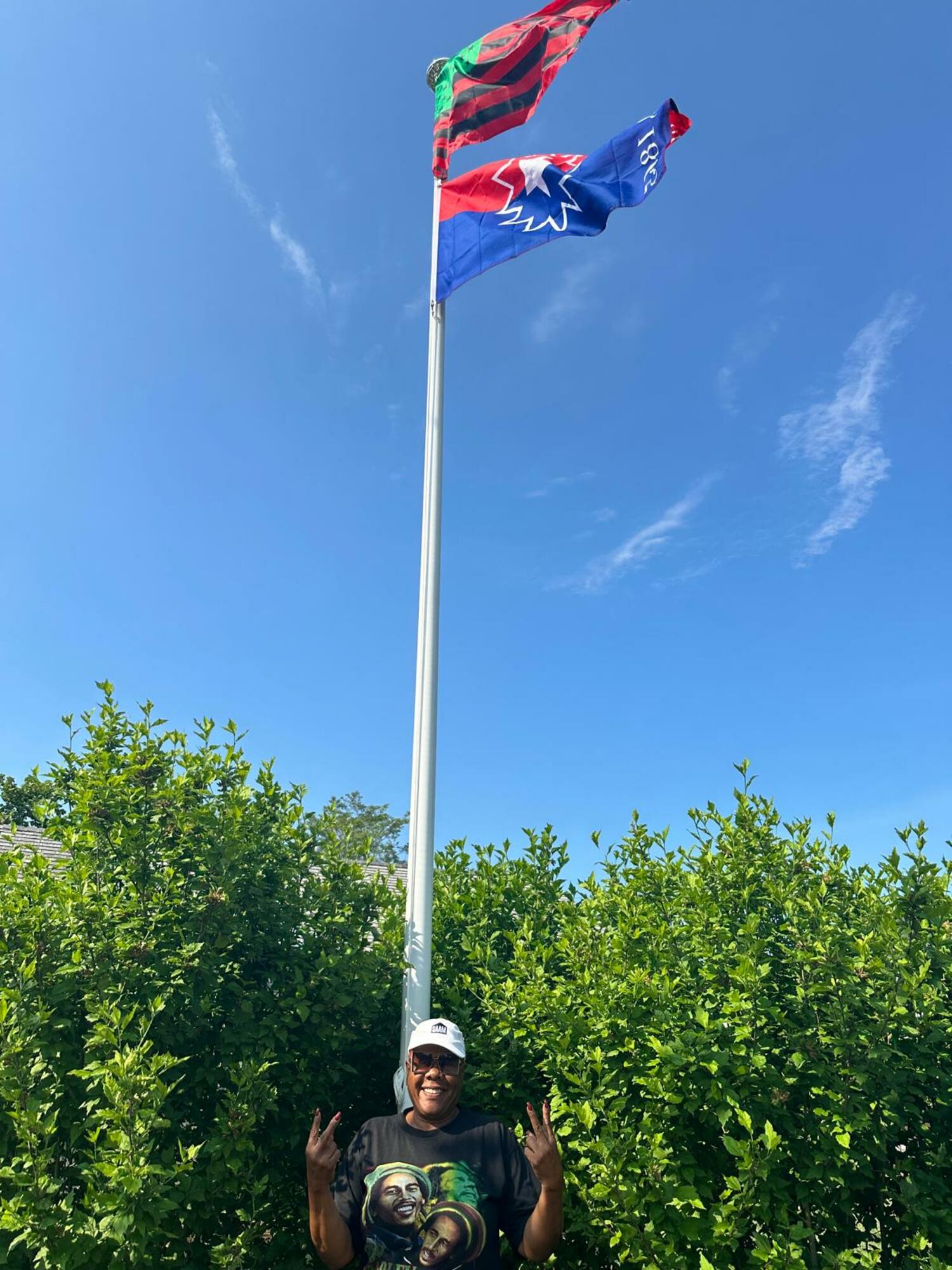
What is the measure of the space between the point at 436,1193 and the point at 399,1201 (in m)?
0.14

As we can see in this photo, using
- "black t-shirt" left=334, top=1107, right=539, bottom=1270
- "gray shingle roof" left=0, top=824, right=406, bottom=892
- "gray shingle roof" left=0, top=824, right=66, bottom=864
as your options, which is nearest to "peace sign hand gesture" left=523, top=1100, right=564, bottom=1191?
"black t-shirt" left=334, top=1107, right=539, bottom=1270

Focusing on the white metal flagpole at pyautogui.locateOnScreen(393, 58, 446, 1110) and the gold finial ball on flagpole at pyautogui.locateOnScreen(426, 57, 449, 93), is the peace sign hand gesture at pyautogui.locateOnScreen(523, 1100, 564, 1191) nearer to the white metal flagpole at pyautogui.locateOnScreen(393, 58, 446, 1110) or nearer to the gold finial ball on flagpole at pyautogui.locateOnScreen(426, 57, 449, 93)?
the white metal flagpole at pyautogui.locateOnScreen(393, 58, 446, 1110)

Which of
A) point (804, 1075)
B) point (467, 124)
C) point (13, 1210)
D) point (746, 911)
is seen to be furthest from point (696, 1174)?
point (467, 124)

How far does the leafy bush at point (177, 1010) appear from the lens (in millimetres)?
3777

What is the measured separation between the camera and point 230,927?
4.57m

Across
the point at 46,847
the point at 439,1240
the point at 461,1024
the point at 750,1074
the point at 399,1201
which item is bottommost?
the point at 439,1240

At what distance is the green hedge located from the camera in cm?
386

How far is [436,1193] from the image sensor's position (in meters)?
3.13

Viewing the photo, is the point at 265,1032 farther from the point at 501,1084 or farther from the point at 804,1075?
the point at 804,1075

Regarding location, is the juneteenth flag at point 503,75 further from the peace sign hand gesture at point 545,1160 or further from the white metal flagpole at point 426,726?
the peace sign hand gesture at point 545,1160

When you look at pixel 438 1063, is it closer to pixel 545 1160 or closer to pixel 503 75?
pixel 545 1160

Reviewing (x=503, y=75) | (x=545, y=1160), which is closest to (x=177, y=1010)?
(x=545, y=1160)

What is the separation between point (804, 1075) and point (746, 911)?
38.8 inches

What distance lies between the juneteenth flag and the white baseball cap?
662 cm
